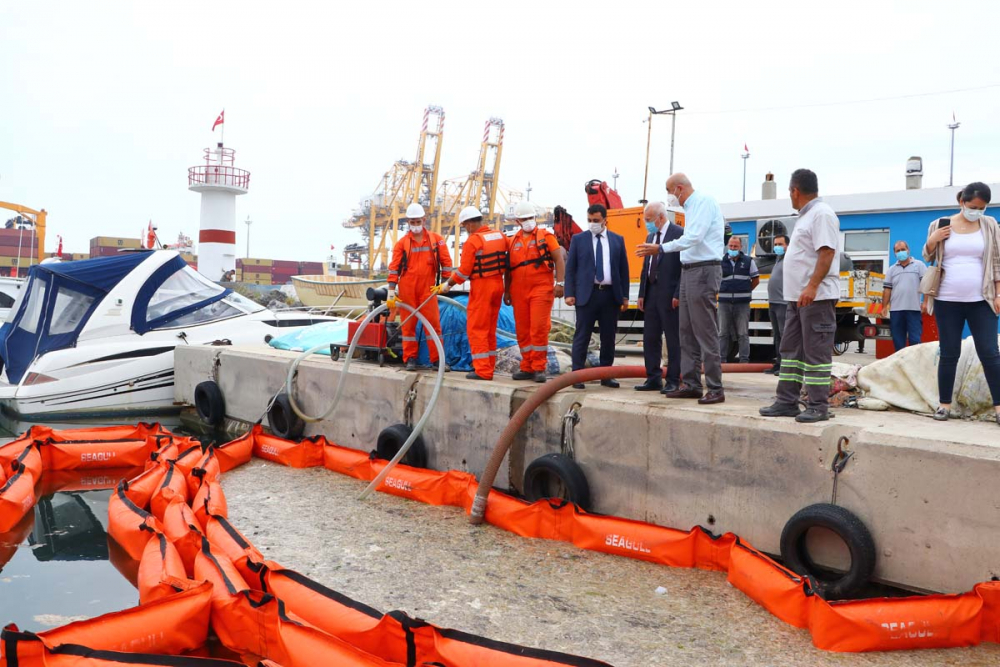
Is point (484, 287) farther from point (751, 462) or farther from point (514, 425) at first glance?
point (751, 462)

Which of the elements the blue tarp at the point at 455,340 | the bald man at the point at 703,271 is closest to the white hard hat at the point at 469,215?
the blue tarp at the point at 455,340

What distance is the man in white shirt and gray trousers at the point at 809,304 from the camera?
14.9ft

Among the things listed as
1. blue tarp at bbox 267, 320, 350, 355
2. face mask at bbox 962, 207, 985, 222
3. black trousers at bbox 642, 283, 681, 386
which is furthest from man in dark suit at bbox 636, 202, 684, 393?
blue tarp at bbox 267, 320, 350, 355

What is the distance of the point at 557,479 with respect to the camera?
5.68 metres

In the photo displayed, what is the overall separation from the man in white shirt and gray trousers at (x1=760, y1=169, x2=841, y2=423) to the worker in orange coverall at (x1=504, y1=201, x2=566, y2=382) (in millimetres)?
2368

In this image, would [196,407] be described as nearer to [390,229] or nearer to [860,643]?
[860,643]

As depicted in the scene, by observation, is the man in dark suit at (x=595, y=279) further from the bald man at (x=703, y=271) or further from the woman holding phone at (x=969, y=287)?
the woman holding phone at (x=969, y=287)

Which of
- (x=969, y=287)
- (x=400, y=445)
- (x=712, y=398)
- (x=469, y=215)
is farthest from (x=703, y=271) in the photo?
(x=400, y=445)

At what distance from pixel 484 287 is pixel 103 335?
7186 mm

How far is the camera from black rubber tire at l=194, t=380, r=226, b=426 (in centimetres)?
1028

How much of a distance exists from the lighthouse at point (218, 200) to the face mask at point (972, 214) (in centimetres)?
2907

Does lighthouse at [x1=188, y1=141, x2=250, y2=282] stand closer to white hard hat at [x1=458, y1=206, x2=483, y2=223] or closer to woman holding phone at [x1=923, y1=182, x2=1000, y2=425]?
white hard hat at [x1=458, y1=206, x2=483, y2=223]

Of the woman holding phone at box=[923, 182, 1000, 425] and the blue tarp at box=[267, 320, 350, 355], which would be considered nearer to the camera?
the woman holding phone at box=[923, 182, 1000, 425]

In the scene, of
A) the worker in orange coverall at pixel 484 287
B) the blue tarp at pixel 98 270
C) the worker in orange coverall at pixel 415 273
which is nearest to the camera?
the worker in orange coverall at pixel 484 287
